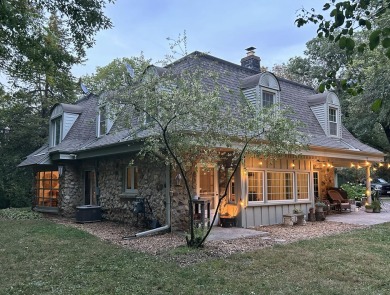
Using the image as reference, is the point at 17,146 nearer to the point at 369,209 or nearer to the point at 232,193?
the point at 232,193

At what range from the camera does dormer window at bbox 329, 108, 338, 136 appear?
47.1 feet

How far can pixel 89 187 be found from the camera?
44.7ft

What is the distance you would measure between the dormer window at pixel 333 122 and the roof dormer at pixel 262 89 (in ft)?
11.5

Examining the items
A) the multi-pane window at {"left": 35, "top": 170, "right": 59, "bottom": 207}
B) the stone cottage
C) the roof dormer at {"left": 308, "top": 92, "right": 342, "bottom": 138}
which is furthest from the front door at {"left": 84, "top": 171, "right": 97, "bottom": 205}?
the roof dormer at {"left": 308, "top": 92, "right": 342, "bottom": 138}

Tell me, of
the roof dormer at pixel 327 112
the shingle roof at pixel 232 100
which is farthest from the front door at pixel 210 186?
the roof dormer at pixel 327 112

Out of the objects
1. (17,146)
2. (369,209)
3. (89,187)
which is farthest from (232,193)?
(17,146)

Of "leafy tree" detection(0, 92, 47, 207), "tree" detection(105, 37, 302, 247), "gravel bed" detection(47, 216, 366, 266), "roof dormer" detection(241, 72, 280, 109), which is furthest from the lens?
"leafy tree" detection(0, 92, 47, 207)

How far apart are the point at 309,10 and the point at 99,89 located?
20.3 ft

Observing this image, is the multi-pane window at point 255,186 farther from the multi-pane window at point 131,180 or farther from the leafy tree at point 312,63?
the leafy tree at point 312,63

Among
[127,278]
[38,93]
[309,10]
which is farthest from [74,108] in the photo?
[309,10]

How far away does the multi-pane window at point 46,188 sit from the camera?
14.3 m

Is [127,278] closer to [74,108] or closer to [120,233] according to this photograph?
[120,233]

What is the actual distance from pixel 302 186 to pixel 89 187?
843 centimetres

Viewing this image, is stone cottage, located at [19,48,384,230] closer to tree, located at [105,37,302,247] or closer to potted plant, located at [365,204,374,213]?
tree, located at [105,37,302,247]
